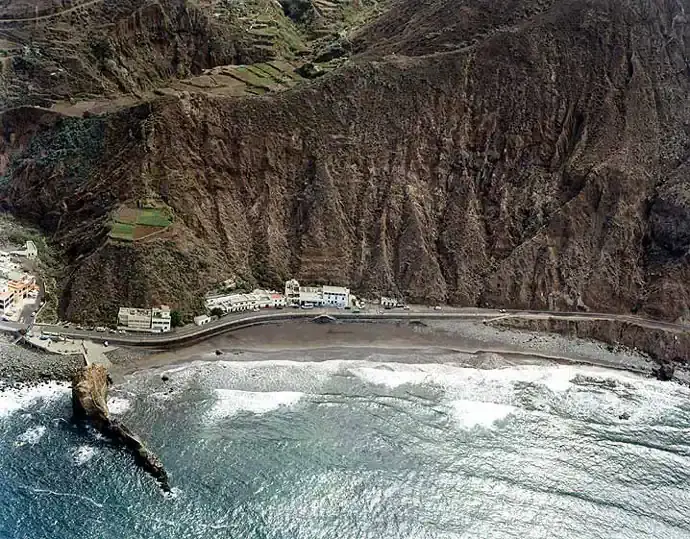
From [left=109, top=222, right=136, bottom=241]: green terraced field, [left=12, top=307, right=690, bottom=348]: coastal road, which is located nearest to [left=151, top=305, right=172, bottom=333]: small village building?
[left=12, top=307, right=690, bottom=348]: coastal road

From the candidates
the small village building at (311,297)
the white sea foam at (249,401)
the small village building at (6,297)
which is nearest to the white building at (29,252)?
the small village building at (6,297)

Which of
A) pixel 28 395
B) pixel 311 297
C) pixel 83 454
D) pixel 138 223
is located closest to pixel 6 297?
pixel 138 223

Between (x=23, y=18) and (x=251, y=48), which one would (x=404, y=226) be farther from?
(x=23, y=18)

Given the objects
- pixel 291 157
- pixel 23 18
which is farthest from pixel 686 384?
pixel 23 18

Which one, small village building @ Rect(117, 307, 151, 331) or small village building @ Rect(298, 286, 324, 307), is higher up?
small village building @ Rect(298, 286, 324, 307)

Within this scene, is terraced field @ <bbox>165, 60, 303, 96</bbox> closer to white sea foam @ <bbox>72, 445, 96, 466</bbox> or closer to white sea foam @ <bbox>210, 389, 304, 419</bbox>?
white sea foam @ <bbox>210, 389, 304, 419</bbox>

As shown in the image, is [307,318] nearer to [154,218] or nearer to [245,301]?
[245,301]
